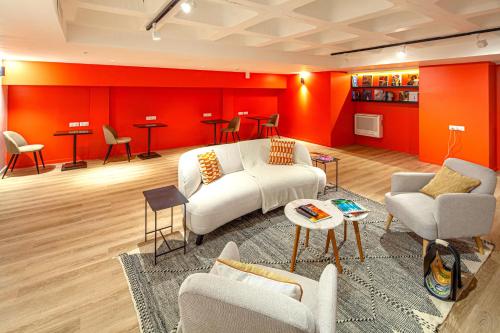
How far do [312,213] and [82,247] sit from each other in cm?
250

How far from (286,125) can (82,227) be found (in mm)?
7817

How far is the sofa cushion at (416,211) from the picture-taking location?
269 centimetres

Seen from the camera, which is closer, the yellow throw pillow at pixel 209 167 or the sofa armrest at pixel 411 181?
the sofa armrest at pixel 411 181

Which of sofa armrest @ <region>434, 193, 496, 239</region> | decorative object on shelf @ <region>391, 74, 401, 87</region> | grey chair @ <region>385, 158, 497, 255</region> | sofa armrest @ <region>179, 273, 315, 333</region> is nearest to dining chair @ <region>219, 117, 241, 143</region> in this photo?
decorative object on shelf @ <region>391, 74, 401, 87</region>

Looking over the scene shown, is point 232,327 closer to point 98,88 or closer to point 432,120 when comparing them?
point 432,120

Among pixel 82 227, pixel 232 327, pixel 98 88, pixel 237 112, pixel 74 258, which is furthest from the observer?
pixel 237 112

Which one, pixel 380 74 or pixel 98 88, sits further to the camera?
pixel 380 74

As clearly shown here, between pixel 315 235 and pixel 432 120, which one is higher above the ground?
pixel 432 120

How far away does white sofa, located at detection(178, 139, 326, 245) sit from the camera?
3.19 metres

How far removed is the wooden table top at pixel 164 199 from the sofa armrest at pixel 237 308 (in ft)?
4.97

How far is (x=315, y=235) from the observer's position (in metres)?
3.33

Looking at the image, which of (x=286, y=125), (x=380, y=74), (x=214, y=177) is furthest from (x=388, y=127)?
(x=214, y=177)

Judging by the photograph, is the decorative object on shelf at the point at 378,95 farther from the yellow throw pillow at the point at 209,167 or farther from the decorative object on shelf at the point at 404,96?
the yellow throw pillow at the point at 209,167

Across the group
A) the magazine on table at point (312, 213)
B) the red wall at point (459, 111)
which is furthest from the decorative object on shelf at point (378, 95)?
the magazine on table at point (312, 213)
